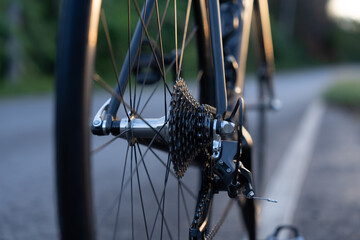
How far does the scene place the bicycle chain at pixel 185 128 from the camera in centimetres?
139

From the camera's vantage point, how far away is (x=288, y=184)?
3742 millimetres

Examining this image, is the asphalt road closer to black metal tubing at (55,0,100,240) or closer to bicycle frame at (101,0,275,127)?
bicycle frame at (101,0,275,127)

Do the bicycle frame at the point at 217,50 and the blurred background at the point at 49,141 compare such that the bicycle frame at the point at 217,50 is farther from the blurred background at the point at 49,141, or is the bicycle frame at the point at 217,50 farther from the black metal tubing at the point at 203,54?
the blurred background at the point at 49,141

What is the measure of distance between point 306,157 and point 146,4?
3679 millimetres

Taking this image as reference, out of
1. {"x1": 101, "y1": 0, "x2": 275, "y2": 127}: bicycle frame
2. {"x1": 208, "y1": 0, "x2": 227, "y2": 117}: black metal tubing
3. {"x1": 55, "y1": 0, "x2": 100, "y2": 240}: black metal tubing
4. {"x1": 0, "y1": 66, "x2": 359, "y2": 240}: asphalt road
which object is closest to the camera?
{"x1": 55, "y1": 0, "x2": 100, "y2": 240}: black metal tubing

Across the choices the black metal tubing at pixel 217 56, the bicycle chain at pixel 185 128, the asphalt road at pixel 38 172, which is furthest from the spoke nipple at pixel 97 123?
the black metal tubing at pixel 217 56

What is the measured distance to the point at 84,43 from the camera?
0.94 metres

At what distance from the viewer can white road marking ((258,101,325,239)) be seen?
2891 mm

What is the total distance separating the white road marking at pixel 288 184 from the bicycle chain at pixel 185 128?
132 cm

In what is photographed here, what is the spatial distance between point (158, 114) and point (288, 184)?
2.29 metres

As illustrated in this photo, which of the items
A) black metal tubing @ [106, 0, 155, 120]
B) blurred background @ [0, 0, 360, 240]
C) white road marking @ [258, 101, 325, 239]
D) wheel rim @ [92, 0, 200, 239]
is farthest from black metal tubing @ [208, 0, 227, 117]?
white road marking @ [258, 101, 325, 239]

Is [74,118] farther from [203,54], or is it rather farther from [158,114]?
[203,54]

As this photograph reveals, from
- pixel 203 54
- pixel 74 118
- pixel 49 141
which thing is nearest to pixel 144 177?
pixel 203 54

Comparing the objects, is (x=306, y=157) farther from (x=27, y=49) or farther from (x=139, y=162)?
(x=27, y=49)
